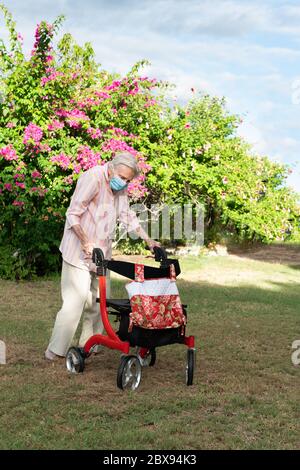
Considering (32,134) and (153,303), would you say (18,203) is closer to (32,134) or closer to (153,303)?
(32,134)

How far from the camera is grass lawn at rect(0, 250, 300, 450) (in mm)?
3637

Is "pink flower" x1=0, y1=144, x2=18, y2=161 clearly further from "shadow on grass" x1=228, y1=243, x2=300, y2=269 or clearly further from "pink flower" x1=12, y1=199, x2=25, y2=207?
"shadow on grass" x1=228, y1=243, x2=300, y2=269

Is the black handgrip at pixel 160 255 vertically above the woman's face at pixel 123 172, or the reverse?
the woman's face at pixel 123 172

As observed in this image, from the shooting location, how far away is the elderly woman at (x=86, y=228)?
480cm

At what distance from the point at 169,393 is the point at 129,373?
0.31 m

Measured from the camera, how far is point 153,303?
4434mm

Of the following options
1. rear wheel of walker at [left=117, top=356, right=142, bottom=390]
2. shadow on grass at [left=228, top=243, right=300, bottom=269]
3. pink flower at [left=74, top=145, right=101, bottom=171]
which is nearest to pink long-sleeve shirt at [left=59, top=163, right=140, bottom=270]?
rear wheel of walker at [left=117, top=356, right=142, bottom=390]

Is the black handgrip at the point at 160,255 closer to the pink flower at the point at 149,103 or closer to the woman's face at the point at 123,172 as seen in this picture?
the woman's face at the point at 123,172

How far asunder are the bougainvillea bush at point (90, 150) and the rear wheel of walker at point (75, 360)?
4.57 meters

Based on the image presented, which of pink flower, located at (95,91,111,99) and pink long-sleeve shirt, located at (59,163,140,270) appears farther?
pink flower, located at (95,91,111,99)

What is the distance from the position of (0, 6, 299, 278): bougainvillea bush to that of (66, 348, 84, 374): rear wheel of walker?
457 centimetres

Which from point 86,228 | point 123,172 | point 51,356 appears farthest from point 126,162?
point 51,356

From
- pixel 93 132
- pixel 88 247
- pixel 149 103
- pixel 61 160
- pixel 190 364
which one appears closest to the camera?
pixel 190 364

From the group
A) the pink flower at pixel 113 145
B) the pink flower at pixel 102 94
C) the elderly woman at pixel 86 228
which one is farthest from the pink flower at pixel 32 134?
the elderly woman at pixel 86 228
